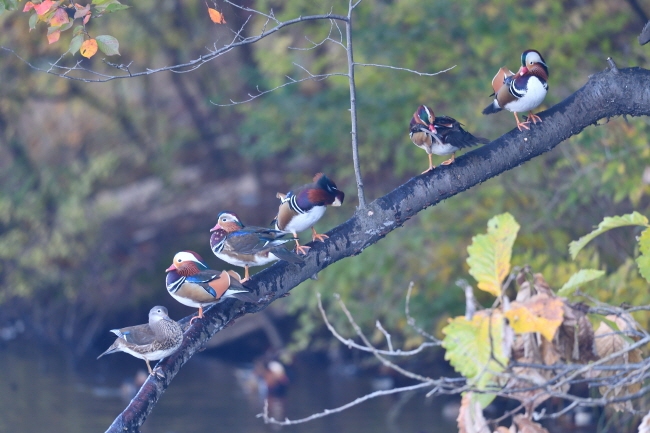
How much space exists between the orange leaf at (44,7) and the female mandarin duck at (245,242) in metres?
1.31

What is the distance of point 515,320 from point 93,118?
15.4 meters

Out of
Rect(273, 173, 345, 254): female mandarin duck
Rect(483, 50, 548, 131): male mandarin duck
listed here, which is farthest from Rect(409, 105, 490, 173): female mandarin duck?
Rect(273, 173, 345, 254): female mandarin duck

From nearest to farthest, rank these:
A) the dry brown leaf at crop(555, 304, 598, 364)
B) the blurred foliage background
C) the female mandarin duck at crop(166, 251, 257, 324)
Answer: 1. the dry brown leaf at crop(555, 304, 598, 364)
2. the female mandarin duck at crop(166, 251, 257, 324)
3. the blurred foliage background

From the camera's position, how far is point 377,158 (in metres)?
10.7

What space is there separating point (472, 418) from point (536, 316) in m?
0.56

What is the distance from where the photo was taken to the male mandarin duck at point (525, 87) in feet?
12.0

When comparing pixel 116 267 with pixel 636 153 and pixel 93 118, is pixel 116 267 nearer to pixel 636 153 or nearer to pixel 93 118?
pixel 93 118

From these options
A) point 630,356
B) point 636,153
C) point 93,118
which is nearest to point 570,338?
point 630,356

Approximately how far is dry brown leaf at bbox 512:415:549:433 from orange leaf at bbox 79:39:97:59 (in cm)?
229

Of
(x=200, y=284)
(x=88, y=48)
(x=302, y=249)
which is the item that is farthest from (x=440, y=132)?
(x=88, y=48)

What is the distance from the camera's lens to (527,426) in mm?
2551

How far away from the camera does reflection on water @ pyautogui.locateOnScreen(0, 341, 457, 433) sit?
911cm

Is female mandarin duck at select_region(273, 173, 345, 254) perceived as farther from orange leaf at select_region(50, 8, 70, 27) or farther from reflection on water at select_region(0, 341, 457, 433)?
reflection on water at select_region(0, 341, 457, 433)

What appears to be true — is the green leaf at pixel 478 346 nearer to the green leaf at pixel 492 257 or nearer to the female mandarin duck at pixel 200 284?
the green leaf at pixel 492 257
